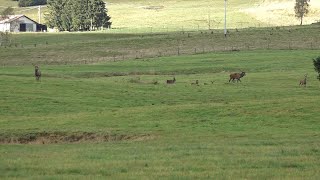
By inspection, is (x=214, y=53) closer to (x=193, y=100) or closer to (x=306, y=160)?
(x=193, y=100)

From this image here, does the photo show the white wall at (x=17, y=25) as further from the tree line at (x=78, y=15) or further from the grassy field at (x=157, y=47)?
the grassy field at (x=157, y=47)

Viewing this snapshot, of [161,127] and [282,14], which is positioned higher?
[282,14]

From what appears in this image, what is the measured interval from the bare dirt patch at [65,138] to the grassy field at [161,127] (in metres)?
0.04

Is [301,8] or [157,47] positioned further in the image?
[301,8]

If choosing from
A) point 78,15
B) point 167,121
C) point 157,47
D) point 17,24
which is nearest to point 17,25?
point 17,24

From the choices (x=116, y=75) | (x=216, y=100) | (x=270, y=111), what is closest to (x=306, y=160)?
(x=270, y=111)

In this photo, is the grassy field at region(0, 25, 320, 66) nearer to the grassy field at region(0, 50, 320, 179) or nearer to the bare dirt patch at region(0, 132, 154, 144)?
the grassy field at region(0, 50, 320, 179)

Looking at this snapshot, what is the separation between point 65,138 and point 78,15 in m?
150

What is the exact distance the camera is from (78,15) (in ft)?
591

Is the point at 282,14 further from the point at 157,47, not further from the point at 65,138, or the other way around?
the point at 65,138

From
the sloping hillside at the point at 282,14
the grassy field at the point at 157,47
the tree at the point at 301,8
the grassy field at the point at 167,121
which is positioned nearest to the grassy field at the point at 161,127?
the grassy field at the point at 167,121

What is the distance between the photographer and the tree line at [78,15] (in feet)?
592

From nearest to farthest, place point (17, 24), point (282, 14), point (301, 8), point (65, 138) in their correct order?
1. point (65, 138)
2. point (301, 8)
3. point (17, 24)
4. point (282, 14)

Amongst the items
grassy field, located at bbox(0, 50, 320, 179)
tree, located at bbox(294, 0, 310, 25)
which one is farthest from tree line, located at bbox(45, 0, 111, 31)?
grassy field, located at bbox(0, 50, 320, 179)
